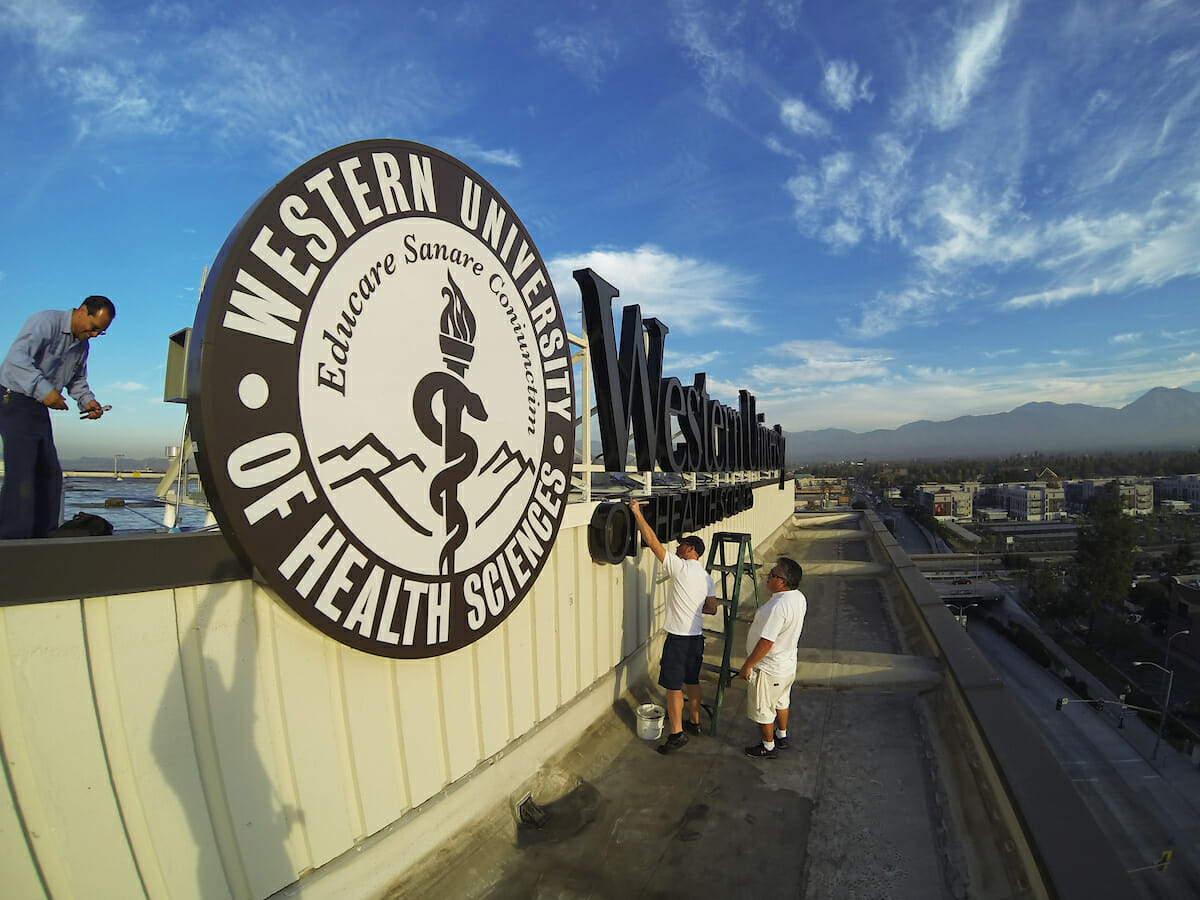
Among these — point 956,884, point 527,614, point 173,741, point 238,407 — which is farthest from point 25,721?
point 956,884

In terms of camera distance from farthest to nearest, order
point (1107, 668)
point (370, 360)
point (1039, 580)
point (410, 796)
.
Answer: point (1039, 580), point (1107, 668), point (410, 796), point (370, 360)

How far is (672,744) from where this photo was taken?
4.61 m

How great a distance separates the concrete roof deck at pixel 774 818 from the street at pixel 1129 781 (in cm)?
1297

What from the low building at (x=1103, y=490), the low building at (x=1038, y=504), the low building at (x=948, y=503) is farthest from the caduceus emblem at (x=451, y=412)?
the low building at (x=1038, y=504)

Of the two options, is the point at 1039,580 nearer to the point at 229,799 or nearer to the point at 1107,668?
the point at 1107,668

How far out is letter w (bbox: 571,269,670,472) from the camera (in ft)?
17.7

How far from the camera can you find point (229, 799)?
226 cm

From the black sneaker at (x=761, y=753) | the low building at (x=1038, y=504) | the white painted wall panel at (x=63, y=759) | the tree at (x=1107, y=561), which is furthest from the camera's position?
the low building at (x=1038, y=504)

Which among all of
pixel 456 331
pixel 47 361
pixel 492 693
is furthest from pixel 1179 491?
pixel 47 361

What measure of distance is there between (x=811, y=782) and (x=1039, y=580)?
64.9 m

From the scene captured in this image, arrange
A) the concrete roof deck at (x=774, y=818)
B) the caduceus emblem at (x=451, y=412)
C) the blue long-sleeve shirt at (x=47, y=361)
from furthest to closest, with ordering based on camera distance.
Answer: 1. the caduceus emblem at (x=451, y=412)
2. the concrete roof deck at (x=774, y=818)
3. the blue long-sleeve shirt at (x=47, y=361)

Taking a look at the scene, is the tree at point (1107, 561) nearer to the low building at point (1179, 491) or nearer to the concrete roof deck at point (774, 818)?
the concrete roof deck at point (774, 818)

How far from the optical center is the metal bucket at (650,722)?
486 cm

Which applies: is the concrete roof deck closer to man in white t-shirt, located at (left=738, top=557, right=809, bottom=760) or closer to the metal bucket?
the metal bucket
